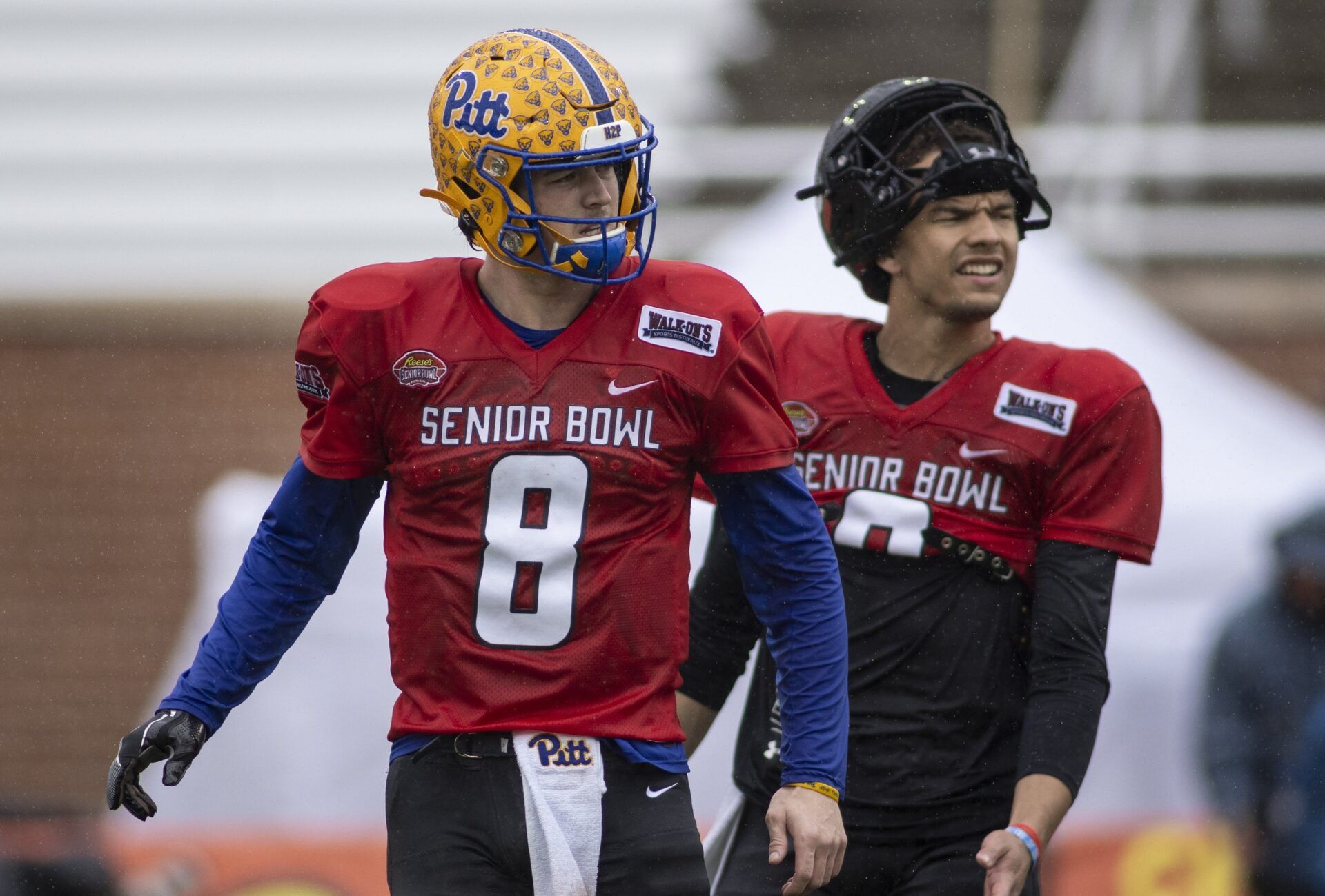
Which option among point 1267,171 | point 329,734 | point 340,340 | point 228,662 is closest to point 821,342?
point 340,340

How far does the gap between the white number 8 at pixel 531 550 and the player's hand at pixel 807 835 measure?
43cm

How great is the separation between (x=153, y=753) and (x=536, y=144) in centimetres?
114

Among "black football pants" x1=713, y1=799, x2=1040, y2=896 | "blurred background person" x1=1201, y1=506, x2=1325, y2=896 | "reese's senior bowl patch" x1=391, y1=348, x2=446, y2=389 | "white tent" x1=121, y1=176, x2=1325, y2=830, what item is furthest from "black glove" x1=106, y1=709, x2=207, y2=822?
"blurred background person" x1=1201, y1=506, x2=1325, y2=896

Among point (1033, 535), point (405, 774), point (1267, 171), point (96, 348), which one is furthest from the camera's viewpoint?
point (1267, 171)

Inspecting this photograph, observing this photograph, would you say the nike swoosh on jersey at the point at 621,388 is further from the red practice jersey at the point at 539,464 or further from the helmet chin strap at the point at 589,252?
the helmet chin strap at the point at 589,252

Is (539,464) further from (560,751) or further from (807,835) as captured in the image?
(807,835)

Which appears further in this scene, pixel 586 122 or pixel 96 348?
pixel 96 348

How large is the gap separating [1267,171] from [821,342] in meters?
6.76

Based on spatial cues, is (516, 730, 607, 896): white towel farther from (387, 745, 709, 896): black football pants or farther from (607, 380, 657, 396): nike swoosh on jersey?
(607, 380, 657, 396): nike swoosh on jersey

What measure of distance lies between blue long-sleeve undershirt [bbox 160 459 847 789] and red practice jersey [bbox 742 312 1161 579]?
38 centimetres

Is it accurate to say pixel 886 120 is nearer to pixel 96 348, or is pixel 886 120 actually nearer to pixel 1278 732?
pixel 1278 732

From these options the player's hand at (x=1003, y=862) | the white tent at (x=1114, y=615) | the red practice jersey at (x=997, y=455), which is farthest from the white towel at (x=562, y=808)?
the white tent at (x=1114, y=615)

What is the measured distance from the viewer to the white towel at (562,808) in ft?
7.80

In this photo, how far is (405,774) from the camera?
2.49 metres
